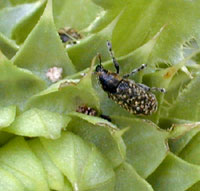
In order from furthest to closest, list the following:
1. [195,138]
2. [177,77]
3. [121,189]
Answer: [177,77] → [195,138] → [121,189]

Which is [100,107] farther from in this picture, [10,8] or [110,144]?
[10,8]

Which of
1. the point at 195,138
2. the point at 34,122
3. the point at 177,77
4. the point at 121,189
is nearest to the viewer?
the point at 34,122

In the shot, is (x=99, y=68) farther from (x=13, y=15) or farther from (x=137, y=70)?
(x=13, y=15)

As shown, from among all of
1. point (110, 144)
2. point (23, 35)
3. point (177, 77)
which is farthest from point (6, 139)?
point (177, 77)

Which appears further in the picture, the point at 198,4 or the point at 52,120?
the point at 198,4

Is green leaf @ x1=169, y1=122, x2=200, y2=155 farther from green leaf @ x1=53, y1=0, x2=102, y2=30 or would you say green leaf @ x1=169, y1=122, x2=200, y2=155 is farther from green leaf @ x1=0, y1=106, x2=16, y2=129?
green leaf @ x1=53, y1=0, x2=102, y2=30

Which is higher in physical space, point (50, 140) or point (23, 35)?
point (23, 35)

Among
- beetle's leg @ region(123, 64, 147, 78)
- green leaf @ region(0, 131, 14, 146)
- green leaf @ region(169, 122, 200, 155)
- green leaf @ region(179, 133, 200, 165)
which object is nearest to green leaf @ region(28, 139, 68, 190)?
green leaf @ region(0, 131, 14, 146)

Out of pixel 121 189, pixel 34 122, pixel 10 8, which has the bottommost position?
pixel 121 189
